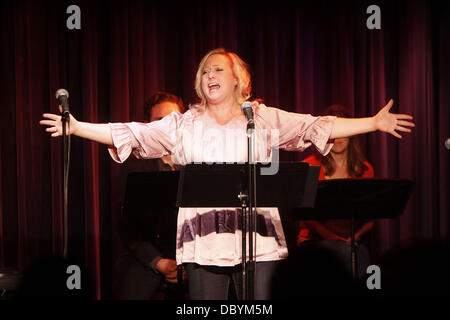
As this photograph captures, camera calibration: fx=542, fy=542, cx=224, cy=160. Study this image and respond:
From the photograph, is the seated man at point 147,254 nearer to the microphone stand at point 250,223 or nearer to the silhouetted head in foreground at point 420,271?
the microphone stand at point 250,223

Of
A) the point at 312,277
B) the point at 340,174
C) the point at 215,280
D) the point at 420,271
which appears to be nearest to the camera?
the point at 420,271

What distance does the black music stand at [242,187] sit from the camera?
2529mm

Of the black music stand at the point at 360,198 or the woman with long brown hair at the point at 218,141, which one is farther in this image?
the black music stand at the point at 360,198

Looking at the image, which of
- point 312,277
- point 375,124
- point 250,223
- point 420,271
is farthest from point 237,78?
point 420,271

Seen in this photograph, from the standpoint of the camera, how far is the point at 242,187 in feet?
8.44

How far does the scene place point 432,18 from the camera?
4.81m

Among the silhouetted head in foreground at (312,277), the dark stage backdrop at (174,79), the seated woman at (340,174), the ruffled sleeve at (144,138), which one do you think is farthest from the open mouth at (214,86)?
the dark stage backdrop at (174,79)

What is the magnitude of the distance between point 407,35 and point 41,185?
11.1 ft

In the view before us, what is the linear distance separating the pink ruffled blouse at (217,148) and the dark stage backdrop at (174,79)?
172 cm

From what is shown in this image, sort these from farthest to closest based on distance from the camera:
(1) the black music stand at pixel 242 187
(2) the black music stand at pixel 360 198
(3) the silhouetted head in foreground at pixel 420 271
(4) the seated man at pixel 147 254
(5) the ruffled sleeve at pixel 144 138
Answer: (4) the seated man at pixel 147 254 < (2) the black music stand at pixel 360 198 < (5) the ruffled sleeve at pixel 144 138 < (1) the black music stand at pixel 242 187 < (3) the silhouetted head in foreground at pixel 420 271

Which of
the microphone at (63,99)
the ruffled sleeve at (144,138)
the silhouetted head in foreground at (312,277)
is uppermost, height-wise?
the microphone at (63,99)

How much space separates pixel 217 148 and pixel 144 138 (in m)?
0.39

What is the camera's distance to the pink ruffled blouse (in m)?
2.70

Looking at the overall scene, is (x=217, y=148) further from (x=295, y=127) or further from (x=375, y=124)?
(x=375, y=124)
